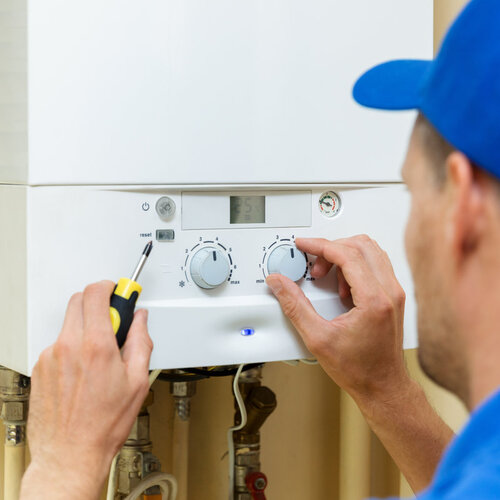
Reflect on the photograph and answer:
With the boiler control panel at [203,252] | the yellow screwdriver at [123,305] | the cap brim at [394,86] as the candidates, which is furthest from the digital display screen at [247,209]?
the cap brim at [394,86]

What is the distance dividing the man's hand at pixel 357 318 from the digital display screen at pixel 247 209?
0.17ft

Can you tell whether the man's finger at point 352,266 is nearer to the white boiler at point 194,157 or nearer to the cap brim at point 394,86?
the white boiler at point 194,157

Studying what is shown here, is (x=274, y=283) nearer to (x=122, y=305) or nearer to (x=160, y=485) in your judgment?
(x=122, y=305)

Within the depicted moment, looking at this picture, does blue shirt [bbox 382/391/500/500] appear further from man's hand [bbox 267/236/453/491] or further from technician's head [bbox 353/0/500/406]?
man's hand [bbox 267/236/453/491]

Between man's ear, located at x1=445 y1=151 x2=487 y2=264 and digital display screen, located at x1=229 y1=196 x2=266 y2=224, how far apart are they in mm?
409

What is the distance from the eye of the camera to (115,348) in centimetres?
79

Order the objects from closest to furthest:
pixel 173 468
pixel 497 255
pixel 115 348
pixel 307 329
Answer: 1. pixel 497 255
2. pixel 115 348
3. pixel 307 329
4. pixel 173 468

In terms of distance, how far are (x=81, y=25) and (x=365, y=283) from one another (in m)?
0.38

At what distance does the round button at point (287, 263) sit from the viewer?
92 cm

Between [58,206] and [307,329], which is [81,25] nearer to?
[58,206]

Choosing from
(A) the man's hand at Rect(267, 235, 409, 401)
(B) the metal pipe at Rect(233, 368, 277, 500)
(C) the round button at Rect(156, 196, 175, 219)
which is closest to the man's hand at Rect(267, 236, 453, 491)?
(A) the man's hand at Rect(267, 235, 409, 401)

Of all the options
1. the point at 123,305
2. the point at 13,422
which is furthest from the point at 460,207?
the point at 13,422

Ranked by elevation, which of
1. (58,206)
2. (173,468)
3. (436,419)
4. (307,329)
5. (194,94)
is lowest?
(173,468)

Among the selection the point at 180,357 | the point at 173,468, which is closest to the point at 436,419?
the point at 180,357
